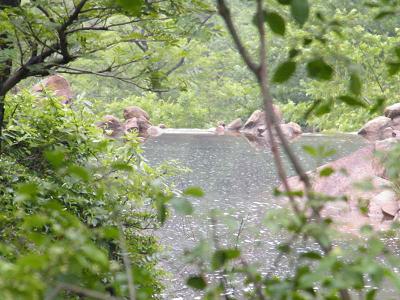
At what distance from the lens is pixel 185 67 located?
32.2 metres

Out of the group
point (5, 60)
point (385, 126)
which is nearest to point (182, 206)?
point (5, 60)

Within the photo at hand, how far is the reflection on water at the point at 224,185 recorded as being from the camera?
684 cm

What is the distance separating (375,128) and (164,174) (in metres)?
19.6

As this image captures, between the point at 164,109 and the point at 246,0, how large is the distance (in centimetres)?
3206

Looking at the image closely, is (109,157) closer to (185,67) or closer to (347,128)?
(347,128)

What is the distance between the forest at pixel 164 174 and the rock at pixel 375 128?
35.6 feet

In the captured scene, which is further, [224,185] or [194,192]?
[224,185]

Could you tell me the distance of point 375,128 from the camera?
23.4 meters

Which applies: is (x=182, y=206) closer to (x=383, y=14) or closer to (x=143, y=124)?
(x=383, y=14)

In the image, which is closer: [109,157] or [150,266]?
[150,266]

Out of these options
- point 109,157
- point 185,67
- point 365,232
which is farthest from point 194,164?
point 185,67

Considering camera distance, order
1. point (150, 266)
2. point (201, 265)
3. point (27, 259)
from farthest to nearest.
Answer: point (150, 266)
point (201, 265)
point (27, 259)

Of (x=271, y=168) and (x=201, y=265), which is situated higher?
(x=201, y=265)

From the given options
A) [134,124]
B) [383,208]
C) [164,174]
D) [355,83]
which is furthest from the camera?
[134,124]
